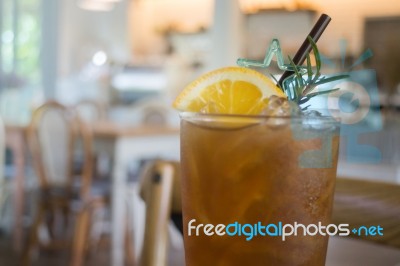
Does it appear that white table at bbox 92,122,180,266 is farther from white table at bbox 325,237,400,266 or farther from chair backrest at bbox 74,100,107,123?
white table at bbox 325,237,400,266

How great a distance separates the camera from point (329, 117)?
35 centimetres

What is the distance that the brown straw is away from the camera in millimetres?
357

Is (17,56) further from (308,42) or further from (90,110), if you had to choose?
(308,42)

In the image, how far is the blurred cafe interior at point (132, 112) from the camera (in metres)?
0.67

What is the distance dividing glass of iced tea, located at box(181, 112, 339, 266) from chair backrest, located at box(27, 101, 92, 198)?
260 centimetres

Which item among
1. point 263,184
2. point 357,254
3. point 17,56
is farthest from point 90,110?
point 263,184

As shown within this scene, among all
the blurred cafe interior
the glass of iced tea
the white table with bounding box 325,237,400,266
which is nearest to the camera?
the glass of iced tea

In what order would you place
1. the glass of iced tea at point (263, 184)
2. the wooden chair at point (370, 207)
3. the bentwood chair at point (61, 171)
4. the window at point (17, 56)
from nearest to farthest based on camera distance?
the glass of iced tea at point (263, 184) → the wooden chair at point (370, 207) → the bentwood chair at point (61, 171) → the window at point (17, 56)

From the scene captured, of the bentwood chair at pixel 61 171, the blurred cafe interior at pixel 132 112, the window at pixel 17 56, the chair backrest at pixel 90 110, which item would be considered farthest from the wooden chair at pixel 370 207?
the window at pixel 17 56

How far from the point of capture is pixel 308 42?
361 mm

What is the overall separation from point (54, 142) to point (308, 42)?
A: 107 inches

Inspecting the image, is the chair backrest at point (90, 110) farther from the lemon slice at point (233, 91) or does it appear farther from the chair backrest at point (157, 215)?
the lemon slice at point (233, 91)

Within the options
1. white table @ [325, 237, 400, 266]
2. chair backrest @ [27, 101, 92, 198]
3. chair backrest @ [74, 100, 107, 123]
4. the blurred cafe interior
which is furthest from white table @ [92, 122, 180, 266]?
white table @ [325, 237, 400, 266]

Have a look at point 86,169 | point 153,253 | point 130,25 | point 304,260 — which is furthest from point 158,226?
point 130,25
